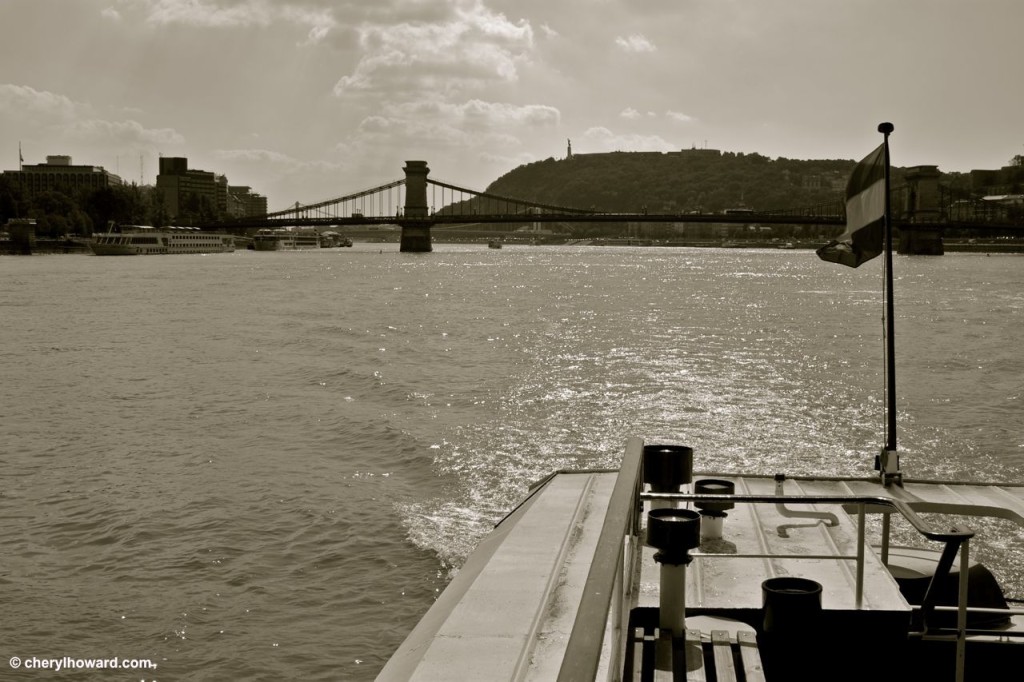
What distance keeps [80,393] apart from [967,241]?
645ft

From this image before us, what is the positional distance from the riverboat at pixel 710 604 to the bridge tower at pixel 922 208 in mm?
152567

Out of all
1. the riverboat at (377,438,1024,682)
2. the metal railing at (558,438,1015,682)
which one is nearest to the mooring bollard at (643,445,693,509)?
the riverboat at (377,438,1024,682)

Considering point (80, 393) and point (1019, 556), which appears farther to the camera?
point (80, 393)

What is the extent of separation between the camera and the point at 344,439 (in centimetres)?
1920

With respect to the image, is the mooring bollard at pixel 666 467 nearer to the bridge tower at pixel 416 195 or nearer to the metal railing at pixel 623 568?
the metal railing at pixel 623 568

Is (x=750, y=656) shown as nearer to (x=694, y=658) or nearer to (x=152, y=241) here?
(x=694, y=658)

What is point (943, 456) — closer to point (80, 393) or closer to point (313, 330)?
point (80, 393)

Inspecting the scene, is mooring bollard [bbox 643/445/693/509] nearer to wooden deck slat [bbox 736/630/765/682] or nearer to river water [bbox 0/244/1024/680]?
wooden deck slat [bbox 736/630/765/682]

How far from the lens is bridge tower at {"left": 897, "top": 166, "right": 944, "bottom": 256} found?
152 metres

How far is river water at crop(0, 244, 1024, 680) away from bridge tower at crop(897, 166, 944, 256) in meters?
110

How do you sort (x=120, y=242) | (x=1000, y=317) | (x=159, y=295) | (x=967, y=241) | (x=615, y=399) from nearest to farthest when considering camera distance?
(x=615, y=399)
(x=1000, y=317)
(x=159, y=295)
(x=120, y=242)
(x=967, y=241)

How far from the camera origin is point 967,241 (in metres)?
194

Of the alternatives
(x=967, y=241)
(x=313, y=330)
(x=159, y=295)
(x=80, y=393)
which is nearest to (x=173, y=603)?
(x=80, y=393)

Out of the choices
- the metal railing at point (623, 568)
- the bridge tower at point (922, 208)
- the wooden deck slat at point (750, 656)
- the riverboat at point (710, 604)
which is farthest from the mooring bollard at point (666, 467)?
the bridge tower at point (922, 208)
